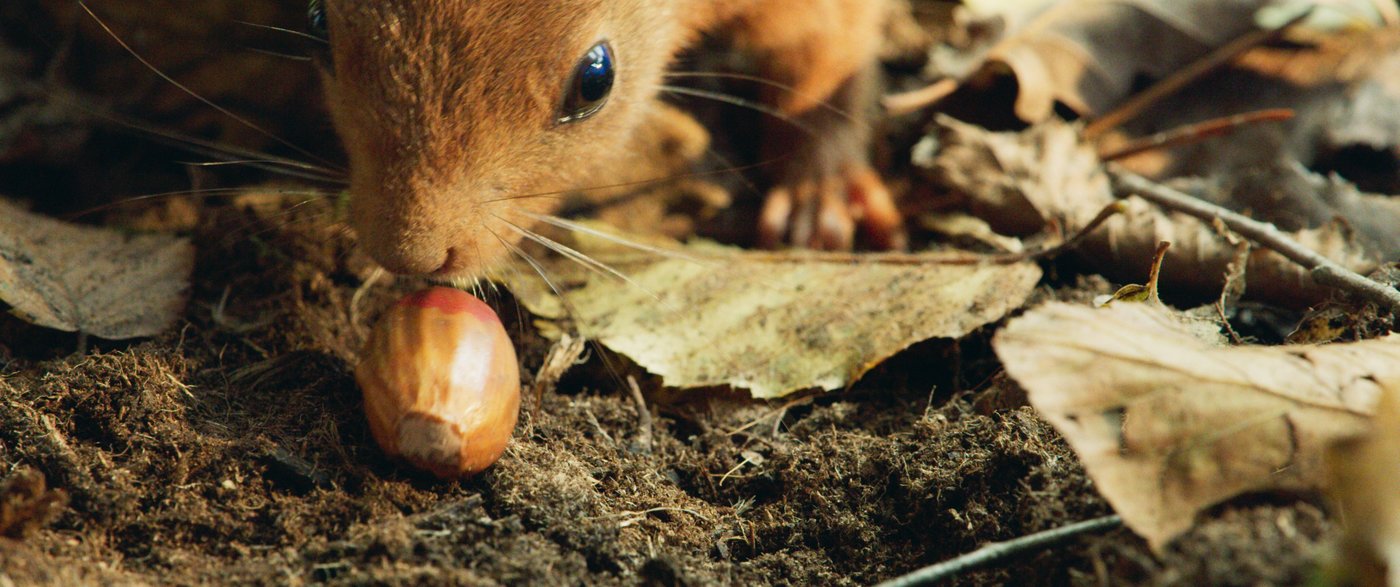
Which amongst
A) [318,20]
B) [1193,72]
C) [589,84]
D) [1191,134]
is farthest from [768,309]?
[1193,72]

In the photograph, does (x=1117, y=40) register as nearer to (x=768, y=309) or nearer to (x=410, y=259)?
(x=768, y=309)

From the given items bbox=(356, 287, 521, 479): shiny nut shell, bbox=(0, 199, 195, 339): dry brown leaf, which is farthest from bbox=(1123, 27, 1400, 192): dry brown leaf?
bbox=(0, 199, 195, 339): dry brown leaf

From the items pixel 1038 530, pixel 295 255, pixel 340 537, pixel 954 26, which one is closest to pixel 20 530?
pixel 340 537

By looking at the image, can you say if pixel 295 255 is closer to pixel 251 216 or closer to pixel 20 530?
pixel 251 216

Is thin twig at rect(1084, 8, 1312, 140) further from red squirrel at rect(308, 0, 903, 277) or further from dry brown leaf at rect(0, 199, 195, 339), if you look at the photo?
dry brown leaf at rect(0, 199, 195, 339)

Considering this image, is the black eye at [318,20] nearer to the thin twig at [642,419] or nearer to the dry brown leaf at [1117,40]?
the thin twig at [642,419]

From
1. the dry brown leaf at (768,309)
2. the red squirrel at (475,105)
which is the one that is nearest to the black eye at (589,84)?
the red squirrel at (475,105)
